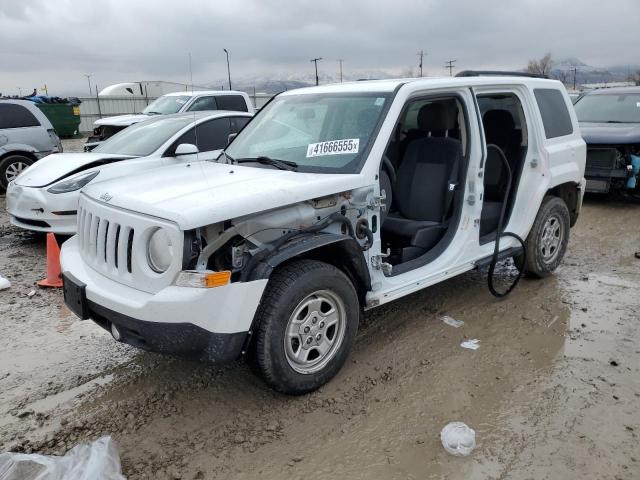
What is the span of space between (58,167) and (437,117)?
477 centimetres

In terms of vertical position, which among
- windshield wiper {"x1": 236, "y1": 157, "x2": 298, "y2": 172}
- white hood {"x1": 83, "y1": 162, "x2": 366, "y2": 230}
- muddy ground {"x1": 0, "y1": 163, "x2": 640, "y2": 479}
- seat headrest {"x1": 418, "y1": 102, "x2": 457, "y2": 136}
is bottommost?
muddy ground {"x1": 0, "y1": 163, "x2": 640, "y2": 479}

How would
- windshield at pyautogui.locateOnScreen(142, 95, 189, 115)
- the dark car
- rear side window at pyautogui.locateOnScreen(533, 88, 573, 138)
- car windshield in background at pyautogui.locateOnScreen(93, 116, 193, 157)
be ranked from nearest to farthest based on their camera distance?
rear side window at pyautogui.locateOnScreen(533, 88, 573, 138)
car windshield in background at pyautogui.locateOnScreen(93, 116, 193, 157)
the dark car
windshield at pyautogui.locateOnScreen(142, 95, 189, 115)

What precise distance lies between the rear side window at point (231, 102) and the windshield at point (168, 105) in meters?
0.95

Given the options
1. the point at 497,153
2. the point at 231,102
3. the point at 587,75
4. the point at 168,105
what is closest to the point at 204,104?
the point at 231,102

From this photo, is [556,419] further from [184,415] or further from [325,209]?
[184,415]

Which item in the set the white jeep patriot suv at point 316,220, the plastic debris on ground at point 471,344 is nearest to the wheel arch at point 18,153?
the white jeep patriot suv at point 316,220

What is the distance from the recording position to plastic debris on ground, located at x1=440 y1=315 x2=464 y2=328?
435 cm

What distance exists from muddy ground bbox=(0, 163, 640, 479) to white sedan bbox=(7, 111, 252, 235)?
1751 millimetres

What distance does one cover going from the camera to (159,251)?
2908mm

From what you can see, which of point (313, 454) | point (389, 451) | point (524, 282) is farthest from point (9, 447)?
point (524, 282)

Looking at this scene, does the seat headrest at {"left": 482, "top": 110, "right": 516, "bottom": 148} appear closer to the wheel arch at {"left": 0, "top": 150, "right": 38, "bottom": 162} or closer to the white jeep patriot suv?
the white jeep patriot suv

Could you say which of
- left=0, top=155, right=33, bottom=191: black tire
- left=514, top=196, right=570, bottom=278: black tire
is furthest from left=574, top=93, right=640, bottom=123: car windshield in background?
left=0, top=155, right=33, bottom=191: black tire

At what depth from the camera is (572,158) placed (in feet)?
17.1

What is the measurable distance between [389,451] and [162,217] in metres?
1.75
